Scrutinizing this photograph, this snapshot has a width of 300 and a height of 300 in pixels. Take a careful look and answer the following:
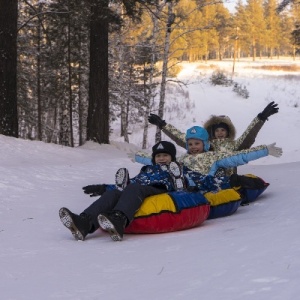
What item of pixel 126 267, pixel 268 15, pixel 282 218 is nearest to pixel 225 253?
pixel 126 267

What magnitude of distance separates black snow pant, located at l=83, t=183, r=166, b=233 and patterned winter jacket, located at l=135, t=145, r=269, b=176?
1.26m

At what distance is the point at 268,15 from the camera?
77.6 metres

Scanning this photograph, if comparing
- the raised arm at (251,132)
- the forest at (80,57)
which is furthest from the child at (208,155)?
the forest at (80,57)

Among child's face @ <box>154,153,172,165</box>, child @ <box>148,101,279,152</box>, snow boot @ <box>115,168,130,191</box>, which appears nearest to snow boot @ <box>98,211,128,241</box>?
snow boot @ <box>115,168,130,191</box>

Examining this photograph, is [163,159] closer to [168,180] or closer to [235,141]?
[168,180]

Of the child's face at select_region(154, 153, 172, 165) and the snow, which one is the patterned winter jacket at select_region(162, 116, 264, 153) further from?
the child's face at select_region(154, 153, 172, 165)

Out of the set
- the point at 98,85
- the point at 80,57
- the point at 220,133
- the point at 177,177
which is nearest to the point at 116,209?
the point at 177,177

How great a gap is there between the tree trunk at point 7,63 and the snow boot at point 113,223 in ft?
22.2

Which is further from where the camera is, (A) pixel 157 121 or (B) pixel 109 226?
(A) pixel 157 121

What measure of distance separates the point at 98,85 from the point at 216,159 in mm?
7399

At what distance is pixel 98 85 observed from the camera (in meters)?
12.3

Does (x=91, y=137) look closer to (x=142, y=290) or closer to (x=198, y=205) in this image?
(x=198, y=205)

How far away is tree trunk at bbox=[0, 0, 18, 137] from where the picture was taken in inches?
393

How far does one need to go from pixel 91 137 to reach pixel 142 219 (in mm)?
8341
